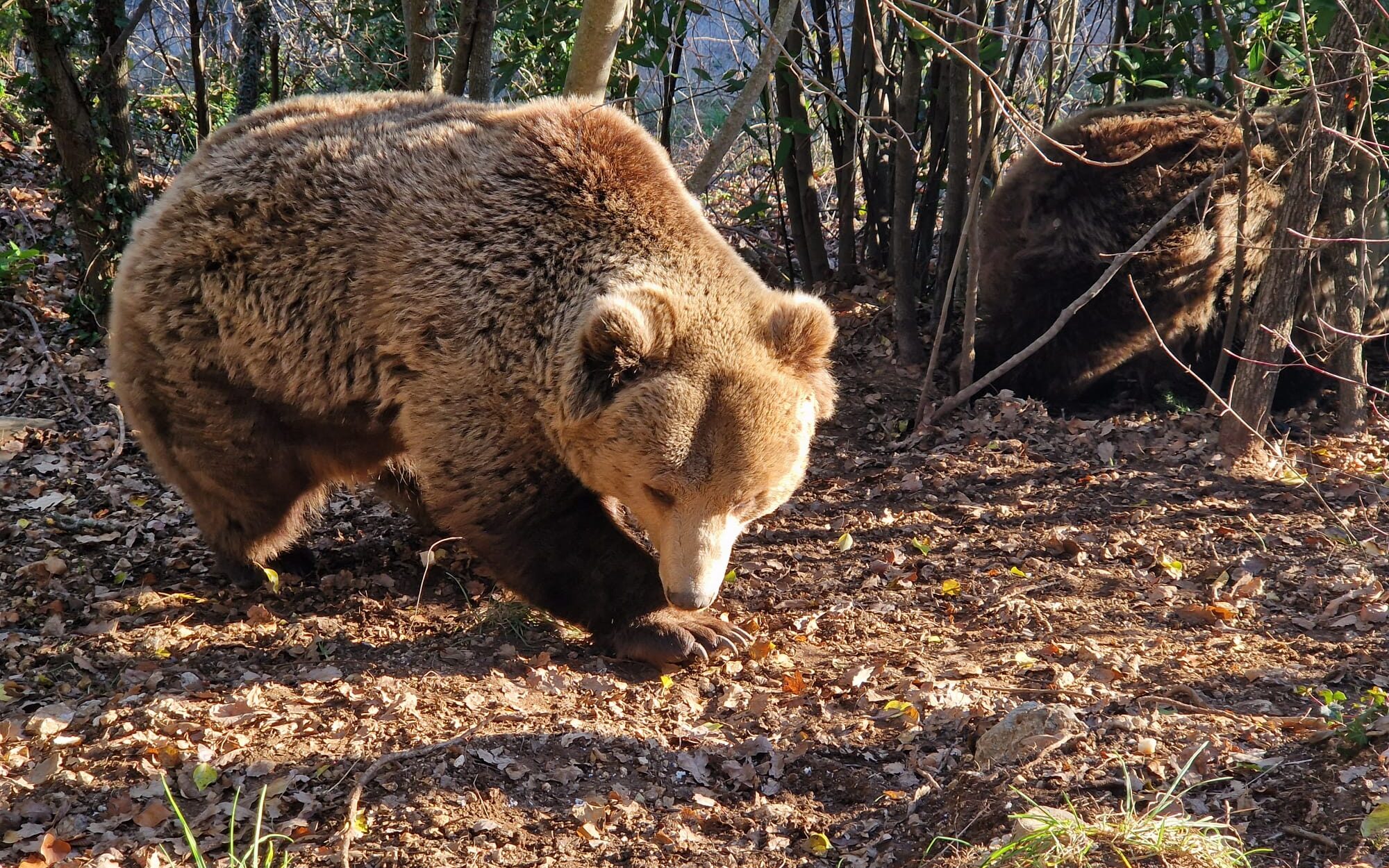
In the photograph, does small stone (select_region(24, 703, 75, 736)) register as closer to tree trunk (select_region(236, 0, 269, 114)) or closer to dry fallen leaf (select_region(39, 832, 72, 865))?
dry fallen leaf (select_region(39, 832, 72, 865))

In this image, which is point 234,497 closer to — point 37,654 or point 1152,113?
point 37,654

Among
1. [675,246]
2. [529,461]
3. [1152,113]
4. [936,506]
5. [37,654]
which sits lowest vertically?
[37,654]

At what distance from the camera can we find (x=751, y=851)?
3420mm

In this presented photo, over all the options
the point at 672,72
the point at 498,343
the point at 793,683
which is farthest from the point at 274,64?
the point at 793,683

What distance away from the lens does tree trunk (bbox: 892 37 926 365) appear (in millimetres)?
7723

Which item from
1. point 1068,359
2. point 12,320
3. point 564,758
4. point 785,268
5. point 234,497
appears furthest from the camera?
point 785,268

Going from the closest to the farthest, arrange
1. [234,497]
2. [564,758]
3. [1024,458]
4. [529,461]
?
[564,758] → [529,461] → [234,497] → [1024,458]

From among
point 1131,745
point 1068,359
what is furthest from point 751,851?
point 1068,359

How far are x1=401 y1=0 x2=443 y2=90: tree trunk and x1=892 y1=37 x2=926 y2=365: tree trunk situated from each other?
3.17 m

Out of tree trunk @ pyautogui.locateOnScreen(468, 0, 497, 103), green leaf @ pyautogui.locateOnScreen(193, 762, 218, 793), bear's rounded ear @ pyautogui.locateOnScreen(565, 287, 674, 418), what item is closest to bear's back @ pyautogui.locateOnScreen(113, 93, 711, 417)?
bear's rounded ear @ pyautogui.locateOnScreen(565, 287, 674, 418)

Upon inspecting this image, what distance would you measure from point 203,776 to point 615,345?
6.58 feet

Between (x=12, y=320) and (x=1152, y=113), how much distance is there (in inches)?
323

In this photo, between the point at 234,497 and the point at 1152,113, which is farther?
the point at 1152,113

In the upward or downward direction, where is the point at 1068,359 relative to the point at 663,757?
upward
